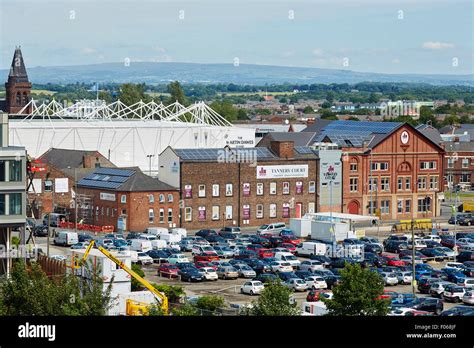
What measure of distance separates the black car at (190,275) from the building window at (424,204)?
24.7 meters

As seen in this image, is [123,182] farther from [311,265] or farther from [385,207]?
[311,265]

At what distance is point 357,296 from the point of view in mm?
17609

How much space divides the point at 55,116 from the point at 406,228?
120 ft

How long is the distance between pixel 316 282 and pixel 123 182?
18.2 meters

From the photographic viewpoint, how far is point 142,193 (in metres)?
47.1

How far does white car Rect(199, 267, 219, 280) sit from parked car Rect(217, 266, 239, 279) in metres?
0.26

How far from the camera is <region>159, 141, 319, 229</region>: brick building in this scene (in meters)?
48.8

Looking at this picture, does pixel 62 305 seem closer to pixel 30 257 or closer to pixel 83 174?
pixel 30 257

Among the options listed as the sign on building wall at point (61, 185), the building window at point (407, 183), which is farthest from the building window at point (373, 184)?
the sign on building wall at point (61, 185)

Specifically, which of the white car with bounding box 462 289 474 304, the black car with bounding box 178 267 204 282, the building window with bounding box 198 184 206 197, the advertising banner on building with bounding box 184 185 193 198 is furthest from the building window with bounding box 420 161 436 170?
the white car with bounding box 462 289 474 304

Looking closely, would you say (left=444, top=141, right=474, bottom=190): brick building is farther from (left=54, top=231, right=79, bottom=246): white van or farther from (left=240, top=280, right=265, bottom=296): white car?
(left=240, top=280, right=265, bottom=296): white car

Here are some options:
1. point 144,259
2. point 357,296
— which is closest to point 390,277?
point 144,259

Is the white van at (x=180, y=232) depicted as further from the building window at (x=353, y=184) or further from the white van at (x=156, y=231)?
the building window at (x=353, y=184)
